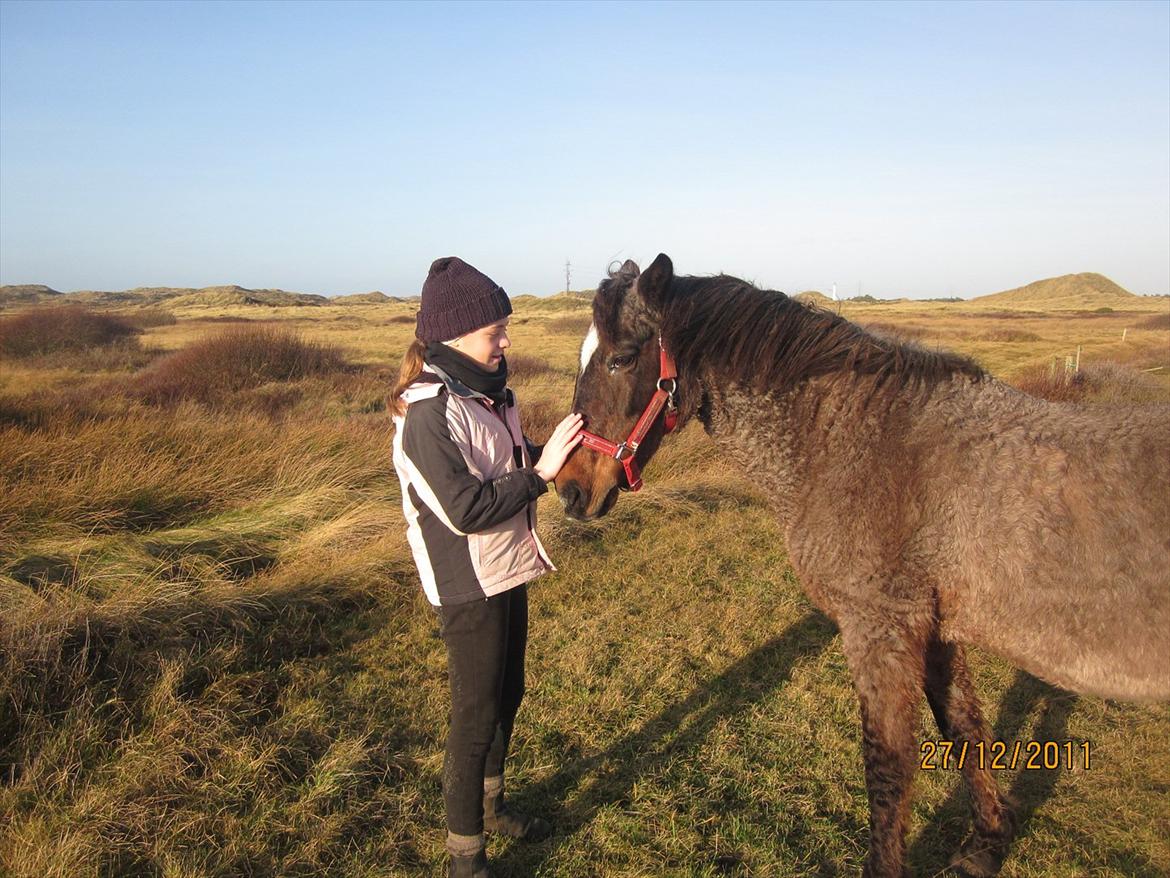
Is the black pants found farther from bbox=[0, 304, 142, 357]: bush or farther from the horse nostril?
bbox=[0, 304, 142, 357]: bush

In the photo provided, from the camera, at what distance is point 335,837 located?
3111 millimetres

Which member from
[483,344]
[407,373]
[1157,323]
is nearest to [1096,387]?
[483,344]

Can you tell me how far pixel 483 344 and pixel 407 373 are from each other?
0.32 metres

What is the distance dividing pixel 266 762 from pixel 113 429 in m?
5.98

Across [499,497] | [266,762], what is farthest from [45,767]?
[499,497]

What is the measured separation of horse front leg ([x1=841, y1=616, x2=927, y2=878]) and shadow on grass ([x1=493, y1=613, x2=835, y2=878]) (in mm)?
523

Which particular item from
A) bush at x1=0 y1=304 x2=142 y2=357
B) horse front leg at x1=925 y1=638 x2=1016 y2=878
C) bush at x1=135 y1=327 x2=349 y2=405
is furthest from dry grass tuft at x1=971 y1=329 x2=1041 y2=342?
bush at x1=0 y1=304 x2=142 y2=357

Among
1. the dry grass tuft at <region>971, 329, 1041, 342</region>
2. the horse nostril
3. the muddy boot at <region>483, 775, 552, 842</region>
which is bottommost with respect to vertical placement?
the muddy boot at <region>483, 775, 552, 842</region>

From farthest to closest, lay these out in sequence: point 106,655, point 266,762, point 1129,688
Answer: point 106,655 → point 266,762 → point 1129,688

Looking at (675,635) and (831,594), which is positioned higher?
(831,594)

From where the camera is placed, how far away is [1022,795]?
11.7 feet

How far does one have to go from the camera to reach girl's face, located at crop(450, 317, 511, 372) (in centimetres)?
254

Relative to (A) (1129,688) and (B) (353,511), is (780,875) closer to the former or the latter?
(A) (1129,688)

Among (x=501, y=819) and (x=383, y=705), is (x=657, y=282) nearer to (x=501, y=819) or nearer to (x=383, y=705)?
(x=501, y=819)
